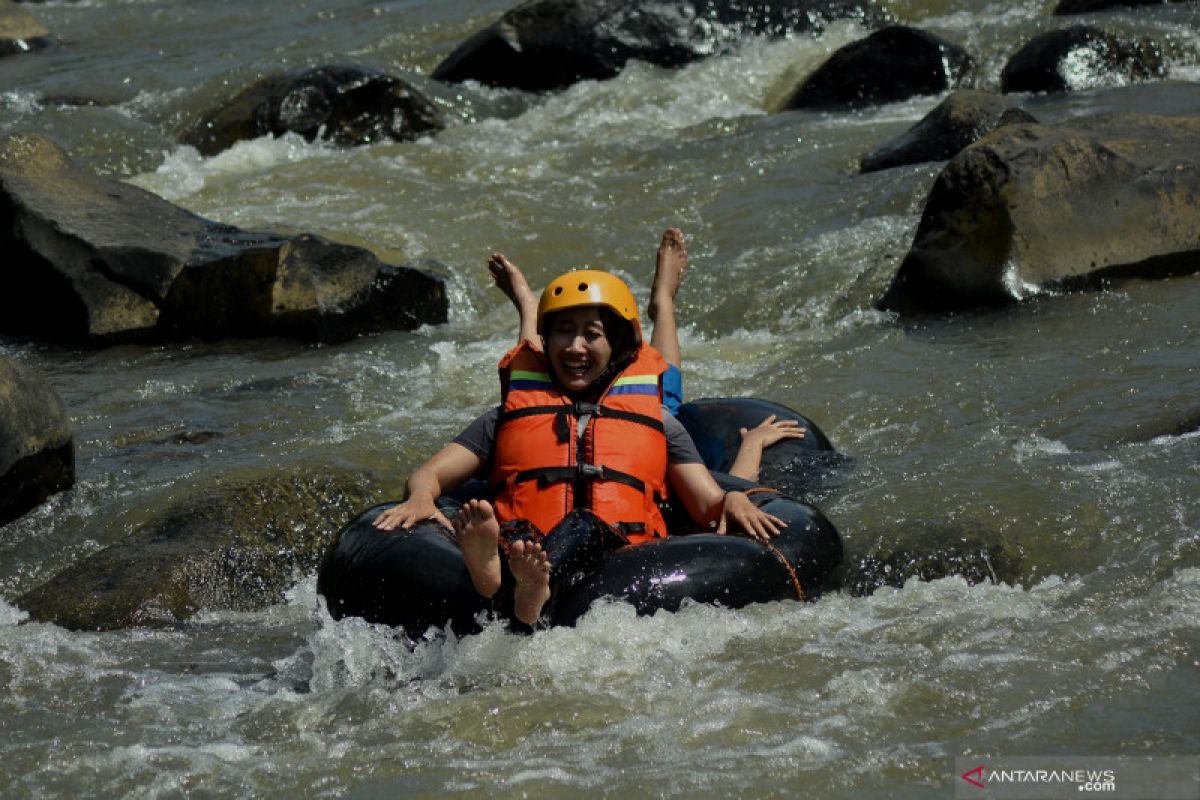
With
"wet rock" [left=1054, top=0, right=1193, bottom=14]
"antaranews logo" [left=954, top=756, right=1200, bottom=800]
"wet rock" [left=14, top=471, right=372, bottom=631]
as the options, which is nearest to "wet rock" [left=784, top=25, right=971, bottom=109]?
"wet rock" [left=1054, top=0, right=1193, bottom=14]

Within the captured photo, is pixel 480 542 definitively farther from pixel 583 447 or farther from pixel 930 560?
pixel 930 560

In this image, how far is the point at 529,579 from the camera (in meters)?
4.93

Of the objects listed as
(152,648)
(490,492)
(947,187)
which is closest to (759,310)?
(947,187)

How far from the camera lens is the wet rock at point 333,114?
14.7 metres

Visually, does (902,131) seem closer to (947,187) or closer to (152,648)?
(947,187)

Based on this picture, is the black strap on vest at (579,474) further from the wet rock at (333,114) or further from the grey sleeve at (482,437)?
the wet rock at (333,114)

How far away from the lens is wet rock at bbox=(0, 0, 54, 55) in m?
18.9

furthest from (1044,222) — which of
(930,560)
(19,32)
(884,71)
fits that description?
(19,32)

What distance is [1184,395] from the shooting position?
24.5ft

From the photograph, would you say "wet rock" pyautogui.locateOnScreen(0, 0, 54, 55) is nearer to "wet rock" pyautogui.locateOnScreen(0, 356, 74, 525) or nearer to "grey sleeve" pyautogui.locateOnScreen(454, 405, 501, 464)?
"wet rock" pyautogui.locateOnScreen(0, 356, 74, 525)

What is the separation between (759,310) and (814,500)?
3711mm

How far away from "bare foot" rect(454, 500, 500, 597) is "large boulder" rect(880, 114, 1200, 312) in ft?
17.1

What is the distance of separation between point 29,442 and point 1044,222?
5.61 meters

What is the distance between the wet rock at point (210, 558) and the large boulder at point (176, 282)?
Result: 3299mm
